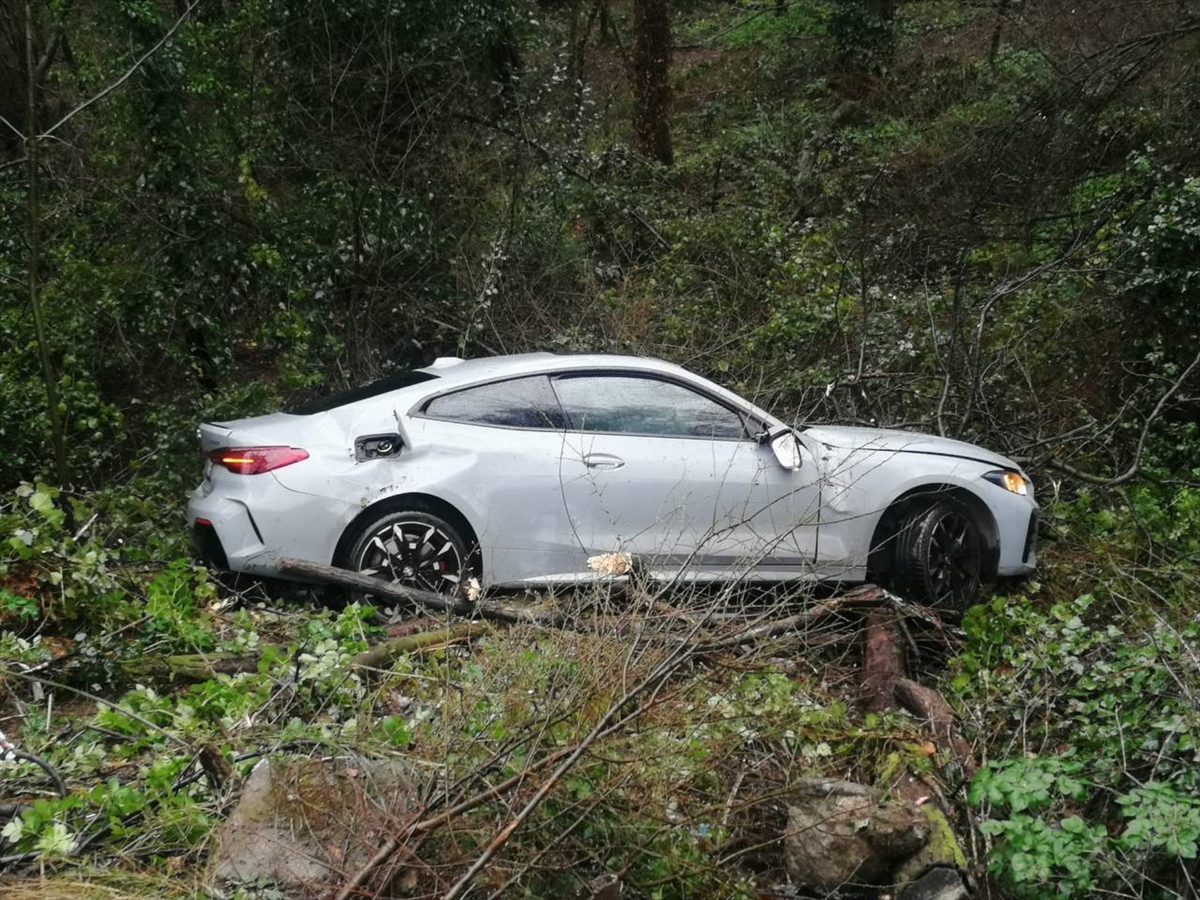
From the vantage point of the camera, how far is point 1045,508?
7.92 metres

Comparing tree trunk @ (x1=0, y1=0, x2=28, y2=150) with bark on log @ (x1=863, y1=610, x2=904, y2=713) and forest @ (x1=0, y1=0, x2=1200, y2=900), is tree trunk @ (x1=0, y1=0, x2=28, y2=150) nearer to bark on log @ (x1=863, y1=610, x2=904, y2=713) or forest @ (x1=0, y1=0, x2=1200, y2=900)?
forest @ (x1=0, y1=0, x2=1200, y2=900)

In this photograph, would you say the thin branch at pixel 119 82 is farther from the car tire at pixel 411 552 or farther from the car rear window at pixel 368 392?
the car tire at pixel 411 552

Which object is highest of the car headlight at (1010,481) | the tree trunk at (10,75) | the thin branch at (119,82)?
the tree trunk at (10,75)

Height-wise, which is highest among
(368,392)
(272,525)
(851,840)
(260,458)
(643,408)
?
(368,392)

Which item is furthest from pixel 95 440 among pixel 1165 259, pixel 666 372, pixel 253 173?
pixel 1165 259

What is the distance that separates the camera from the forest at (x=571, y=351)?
3.92 metres

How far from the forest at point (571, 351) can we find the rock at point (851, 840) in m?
0.04

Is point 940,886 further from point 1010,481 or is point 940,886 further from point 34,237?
point 34,237

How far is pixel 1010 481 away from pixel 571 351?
454cm

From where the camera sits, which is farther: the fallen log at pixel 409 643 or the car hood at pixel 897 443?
the car hood at pixel 897 443

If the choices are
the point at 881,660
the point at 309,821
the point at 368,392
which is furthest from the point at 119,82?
the point at 881,660

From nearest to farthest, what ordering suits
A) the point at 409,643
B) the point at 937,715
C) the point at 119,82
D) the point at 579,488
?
the point at 937,715, the point at 409,643, the point at 579,488, the point at 119,82

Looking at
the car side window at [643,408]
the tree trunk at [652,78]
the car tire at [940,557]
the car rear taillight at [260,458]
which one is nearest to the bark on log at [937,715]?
the car tire at [940,557]

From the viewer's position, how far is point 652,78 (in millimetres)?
16625
